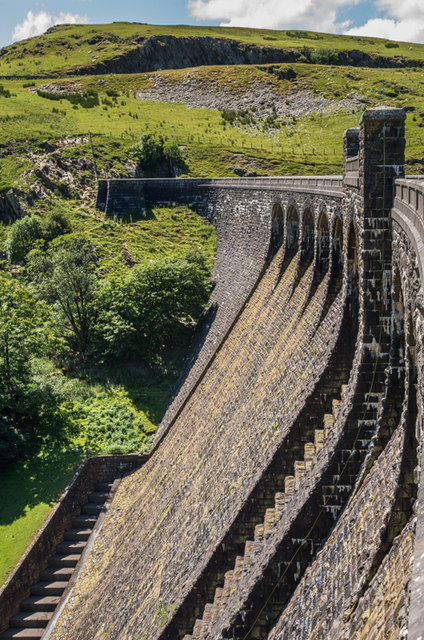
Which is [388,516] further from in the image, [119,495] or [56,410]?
[56,410]

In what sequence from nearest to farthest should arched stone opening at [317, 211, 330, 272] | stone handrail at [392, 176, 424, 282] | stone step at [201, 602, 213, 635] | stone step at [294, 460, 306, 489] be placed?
stone handrail at [392, 176, 424, 282] → stone step at [201, 602, 213, 635] → stone step at [294, 460, 306, 489] → arched stone opening at [317, 211, 330, 272]

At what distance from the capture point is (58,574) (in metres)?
26.1

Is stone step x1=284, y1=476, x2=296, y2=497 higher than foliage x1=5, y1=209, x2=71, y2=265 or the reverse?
the reverse

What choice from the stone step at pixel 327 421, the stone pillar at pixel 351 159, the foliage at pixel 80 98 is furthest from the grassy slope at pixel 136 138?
the stone pillar at pixel 351 159

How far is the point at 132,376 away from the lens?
38844mm

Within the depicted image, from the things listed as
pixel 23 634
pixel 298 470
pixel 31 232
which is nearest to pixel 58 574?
pixel 23 634

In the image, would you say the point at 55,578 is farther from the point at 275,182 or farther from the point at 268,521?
the point at 275,182

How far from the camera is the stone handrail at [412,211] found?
9212 millimetres

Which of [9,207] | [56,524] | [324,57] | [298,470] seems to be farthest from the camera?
[324,57]

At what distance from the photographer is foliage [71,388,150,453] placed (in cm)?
3269

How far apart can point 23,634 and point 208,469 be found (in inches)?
393

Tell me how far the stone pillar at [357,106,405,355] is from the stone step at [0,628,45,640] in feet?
59.5

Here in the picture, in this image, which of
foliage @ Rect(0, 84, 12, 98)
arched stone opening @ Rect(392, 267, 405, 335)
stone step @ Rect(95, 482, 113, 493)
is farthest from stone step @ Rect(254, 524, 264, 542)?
foliage @ Rect(0, 84, 12, 98)

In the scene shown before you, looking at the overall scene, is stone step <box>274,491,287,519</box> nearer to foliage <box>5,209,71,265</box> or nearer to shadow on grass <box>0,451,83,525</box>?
shadow on grass <box>0,451,83,525</box>
